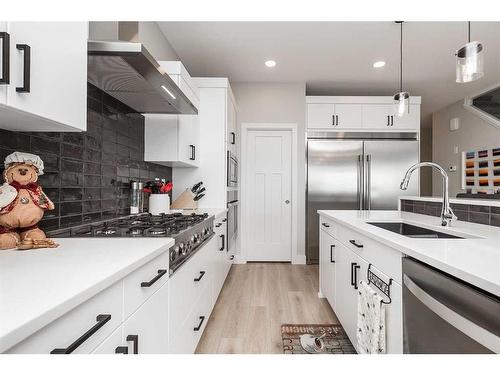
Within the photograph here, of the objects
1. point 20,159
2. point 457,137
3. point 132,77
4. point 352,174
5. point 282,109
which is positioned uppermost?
point 282,109

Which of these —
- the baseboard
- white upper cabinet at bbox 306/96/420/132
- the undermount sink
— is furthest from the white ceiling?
the baseboard

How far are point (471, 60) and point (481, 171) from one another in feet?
12.6

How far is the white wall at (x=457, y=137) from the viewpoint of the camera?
4465 millimetres

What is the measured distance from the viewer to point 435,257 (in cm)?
89

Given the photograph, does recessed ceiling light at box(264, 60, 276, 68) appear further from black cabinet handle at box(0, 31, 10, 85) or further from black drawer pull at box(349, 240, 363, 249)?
black cabinet handle at box(0, 31, 10, 85)

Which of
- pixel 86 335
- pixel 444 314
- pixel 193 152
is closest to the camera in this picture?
pixel 86 335

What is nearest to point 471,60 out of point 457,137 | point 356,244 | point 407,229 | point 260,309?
point 407,229

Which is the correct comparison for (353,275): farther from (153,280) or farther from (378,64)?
(378,64)

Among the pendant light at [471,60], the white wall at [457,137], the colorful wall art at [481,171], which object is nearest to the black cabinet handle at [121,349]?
the pendant light at [471,60]

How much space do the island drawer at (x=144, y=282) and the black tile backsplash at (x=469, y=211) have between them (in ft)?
5.61

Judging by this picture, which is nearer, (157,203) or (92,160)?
(92,160)

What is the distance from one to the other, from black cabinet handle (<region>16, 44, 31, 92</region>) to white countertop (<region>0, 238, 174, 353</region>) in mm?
497

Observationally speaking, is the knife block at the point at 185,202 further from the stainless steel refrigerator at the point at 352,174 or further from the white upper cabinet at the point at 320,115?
the white upper cabinet at the point at 320,115

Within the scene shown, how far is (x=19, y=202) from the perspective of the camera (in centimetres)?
104
